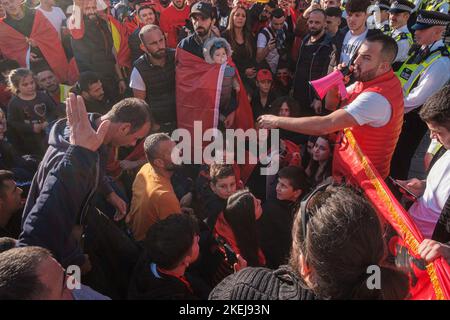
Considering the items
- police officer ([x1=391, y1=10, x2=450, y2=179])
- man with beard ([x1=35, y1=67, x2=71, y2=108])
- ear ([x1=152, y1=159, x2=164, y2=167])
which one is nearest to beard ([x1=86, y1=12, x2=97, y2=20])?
man with beard ([x1=35, y1=67, x2=71, y2=108])

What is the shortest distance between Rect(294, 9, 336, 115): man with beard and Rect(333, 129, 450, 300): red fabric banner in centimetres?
169

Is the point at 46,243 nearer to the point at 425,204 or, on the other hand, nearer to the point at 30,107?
the point at 425,204

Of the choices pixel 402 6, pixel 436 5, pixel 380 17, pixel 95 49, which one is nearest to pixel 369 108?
pixel 402 6

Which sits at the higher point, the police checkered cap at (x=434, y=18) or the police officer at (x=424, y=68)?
the police checkered cap at (x=434, y=18)

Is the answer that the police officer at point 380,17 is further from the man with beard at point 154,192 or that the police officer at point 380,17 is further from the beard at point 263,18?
the man with beard at point 154,192

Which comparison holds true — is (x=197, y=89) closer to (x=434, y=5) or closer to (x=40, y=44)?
(x=40, y=44)

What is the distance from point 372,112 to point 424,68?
52.7 inches

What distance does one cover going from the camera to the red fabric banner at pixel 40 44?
13.9 feet

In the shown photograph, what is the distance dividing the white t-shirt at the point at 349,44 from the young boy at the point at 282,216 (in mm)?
1739

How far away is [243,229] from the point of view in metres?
2.08

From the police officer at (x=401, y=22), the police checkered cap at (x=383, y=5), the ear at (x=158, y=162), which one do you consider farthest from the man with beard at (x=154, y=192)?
the police checkered cap at (x=383, y=5)

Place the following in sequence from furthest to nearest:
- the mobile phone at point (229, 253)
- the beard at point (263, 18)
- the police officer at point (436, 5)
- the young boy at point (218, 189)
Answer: the police officer at point (436, 5), the beard at point (263, 18), the young boy at point (218, 189), the mobile phone at point (229, 253)

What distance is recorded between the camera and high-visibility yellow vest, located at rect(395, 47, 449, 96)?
2.99 meters

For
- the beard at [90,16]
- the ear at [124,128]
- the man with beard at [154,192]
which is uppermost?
the beard at [90,16]
